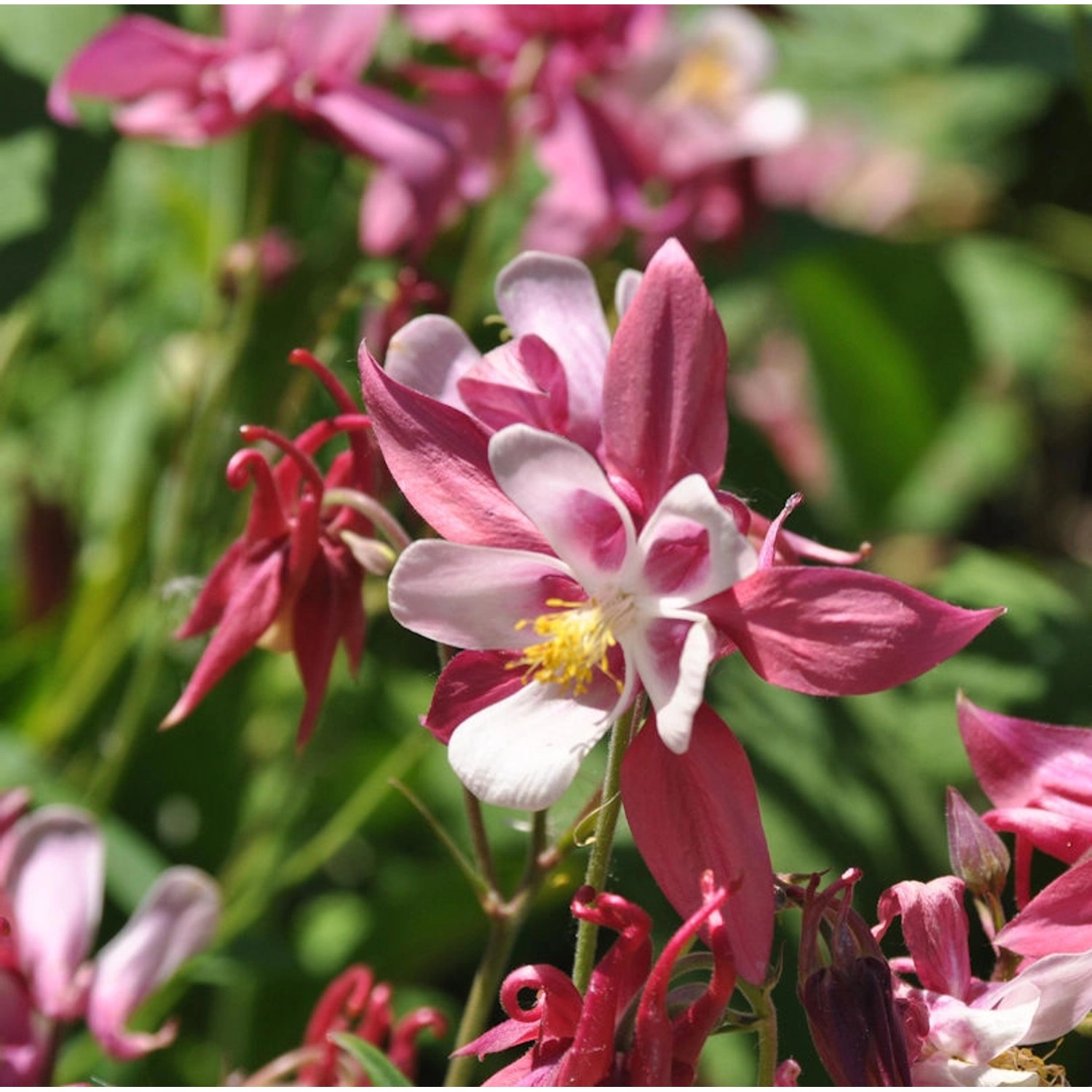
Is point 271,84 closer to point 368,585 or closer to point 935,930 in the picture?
point 368,585

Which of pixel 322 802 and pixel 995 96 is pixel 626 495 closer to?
pixel 322 802

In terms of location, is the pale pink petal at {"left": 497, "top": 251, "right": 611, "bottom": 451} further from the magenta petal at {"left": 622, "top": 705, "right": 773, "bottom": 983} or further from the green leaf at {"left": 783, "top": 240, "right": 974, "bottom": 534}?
the green leaf at {"left": 783, "top": 240, "right": 974, "bottom": 534}

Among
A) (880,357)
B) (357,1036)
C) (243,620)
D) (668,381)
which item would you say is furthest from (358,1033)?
(880,357)

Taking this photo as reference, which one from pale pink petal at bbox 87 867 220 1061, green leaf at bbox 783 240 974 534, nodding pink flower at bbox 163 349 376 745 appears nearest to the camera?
nodding pink flower at bbox 163 349 376 745


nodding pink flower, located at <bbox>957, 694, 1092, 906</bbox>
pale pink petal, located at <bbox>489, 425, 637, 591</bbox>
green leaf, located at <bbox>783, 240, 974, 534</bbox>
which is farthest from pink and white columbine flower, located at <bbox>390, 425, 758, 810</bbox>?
green leaf, located at <bbox>783, 240, 974, 534</bbox>

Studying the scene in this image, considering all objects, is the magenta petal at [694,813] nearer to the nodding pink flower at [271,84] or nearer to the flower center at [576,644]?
the flower center at [576,644]
